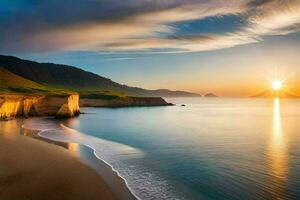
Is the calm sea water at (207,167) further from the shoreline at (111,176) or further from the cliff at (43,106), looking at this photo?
the cliff at (43,106)

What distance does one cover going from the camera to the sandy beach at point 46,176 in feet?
60.3

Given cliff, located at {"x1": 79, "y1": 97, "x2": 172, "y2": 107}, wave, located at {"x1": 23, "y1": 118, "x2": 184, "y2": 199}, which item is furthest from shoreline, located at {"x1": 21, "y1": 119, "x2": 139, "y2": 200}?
cliff, located at {"x1": 79, "y1": 97, "x2": 172, "y2": 107}

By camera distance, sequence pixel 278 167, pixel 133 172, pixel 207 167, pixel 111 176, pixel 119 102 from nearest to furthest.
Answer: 1. pixel 111 176
2. pixel 133 172
3. pixel 278 167
4. pixel 207 167
5. pixel 119 102

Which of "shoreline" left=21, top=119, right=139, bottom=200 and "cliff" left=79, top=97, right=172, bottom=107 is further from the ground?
"cliff" left=79, top=97, right=172, bottom=107

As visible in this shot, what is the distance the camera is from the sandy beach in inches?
724

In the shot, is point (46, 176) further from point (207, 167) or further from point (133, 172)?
point (207, 167)

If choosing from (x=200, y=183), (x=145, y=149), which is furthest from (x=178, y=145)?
(x=200, y=183)

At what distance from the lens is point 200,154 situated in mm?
33188

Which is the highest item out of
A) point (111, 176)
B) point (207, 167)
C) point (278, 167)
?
point (278, 167)

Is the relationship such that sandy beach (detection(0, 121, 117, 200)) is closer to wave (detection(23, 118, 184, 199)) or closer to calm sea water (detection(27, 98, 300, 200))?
wave (detection(23, 118, 184, 199))

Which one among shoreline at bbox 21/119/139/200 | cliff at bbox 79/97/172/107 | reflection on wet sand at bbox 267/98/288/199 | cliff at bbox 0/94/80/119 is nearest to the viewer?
shoreline at bbox 21/119/139/200

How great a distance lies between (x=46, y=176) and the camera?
22.3m

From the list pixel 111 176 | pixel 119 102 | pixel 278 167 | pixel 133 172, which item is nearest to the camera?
pixel 111 176

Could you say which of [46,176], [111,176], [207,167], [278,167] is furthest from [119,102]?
[46,176]
